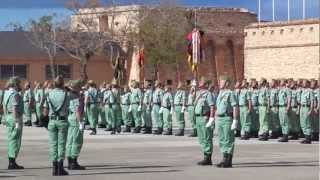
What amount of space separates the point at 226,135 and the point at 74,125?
124 inches

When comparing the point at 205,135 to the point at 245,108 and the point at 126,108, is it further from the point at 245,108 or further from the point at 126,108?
the point at 126,108

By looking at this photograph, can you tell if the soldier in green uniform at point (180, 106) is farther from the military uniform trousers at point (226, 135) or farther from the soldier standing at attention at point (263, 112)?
the military uniform trousers at point (226, 135)

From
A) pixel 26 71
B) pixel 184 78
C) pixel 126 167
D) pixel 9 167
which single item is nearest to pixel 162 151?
pixel 126 167

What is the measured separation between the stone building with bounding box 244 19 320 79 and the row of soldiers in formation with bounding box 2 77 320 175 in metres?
28.4

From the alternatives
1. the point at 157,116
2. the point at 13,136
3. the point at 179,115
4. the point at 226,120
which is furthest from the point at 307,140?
the point at 13,136

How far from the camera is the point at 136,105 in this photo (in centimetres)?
3042

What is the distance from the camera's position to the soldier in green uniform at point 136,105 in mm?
30252

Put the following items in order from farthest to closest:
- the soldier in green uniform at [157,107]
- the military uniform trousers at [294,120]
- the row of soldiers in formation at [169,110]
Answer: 1. the soldier in green uniform at [157,107]
2. the military uniform trousers at [294,120]
3. the row of soldiers in formation at [169,110]

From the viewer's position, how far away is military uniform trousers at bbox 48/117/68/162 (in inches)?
647

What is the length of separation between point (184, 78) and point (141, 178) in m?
59.7

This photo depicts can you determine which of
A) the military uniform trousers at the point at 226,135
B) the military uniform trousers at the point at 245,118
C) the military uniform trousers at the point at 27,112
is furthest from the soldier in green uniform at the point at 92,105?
the military uniform trousers at the point at 226,135

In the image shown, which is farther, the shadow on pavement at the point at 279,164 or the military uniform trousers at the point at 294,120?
the military uniform trousers at the point at 294,120

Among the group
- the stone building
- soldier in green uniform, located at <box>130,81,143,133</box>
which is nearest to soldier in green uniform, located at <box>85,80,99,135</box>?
soldier in green uniform, located at <box>130,81,143,133</box>

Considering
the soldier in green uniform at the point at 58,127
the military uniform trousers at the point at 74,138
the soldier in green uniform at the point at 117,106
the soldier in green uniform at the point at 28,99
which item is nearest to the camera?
the soldier in green uniform at the point at 58,127
